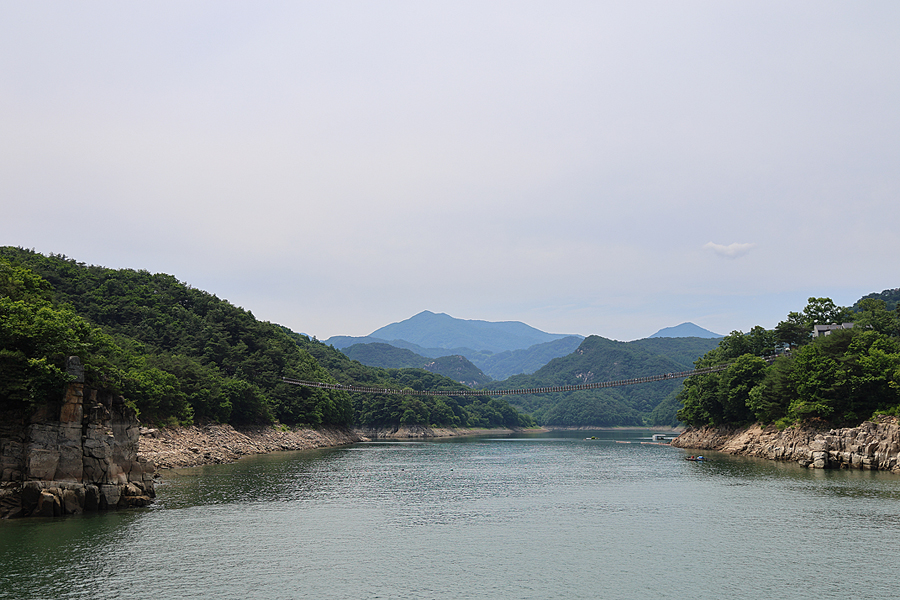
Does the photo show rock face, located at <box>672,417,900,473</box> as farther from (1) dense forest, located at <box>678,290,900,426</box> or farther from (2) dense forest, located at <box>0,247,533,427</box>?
(2) dense forest, located at <box>0,247,533,427</box>

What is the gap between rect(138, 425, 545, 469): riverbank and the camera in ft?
212

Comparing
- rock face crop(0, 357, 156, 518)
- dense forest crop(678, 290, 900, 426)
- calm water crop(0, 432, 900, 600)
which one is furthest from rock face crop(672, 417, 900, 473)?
rock face crop(0, 357, 156, 518)

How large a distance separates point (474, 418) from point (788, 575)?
173m

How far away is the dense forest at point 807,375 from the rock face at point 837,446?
5.55ft

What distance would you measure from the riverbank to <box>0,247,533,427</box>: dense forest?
6.94 feet

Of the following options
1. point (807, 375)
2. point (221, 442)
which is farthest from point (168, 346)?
point (807, 375)

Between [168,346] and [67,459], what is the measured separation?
71158mm

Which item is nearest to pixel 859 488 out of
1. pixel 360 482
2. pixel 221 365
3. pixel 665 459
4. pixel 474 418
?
pixel 665 459

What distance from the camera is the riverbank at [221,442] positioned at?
64750 mm

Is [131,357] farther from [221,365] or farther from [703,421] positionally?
[703,421]

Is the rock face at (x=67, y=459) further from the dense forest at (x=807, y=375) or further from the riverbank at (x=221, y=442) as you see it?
the dense forest at (x=807, y=375)

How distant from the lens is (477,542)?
105 feet

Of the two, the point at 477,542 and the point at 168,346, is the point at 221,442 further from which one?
the point at 477,542

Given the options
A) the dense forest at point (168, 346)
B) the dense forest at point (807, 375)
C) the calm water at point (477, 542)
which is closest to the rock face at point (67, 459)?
the calm water at point (477, 542)
